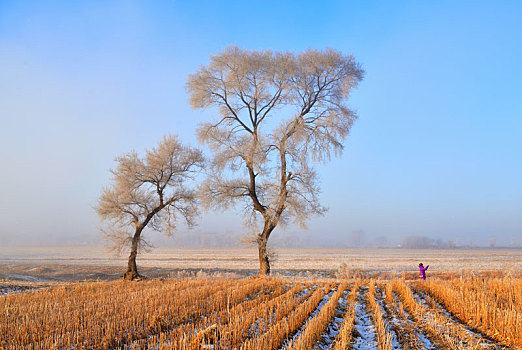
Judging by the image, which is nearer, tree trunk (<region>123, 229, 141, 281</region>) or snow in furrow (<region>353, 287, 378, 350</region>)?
snow in furrow (<region>353, 287, 378, 350</region>)

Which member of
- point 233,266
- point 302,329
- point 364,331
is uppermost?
point 302,329

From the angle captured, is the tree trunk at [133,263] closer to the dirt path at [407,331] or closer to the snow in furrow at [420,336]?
the dirt path at [407,331]

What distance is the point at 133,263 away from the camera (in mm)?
24547

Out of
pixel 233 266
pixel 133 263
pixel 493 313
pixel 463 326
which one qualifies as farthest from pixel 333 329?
pixel 233 266

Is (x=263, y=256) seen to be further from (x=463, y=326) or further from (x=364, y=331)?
(x=463, y=326)

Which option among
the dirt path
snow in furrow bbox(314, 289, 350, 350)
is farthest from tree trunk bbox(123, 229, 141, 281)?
the dirt path

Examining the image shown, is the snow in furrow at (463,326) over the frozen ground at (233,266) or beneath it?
over

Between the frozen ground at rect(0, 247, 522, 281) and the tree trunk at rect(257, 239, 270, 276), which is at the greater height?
the tree trunk at rect(257, 239, 270, 276)

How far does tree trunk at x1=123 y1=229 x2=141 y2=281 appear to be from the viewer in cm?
2417

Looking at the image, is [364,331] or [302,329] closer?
[302,329]

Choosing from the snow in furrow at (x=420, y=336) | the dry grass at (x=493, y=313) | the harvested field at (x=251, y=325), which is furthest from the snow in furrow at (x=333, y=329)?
the dry grass at (x=493, y=313)

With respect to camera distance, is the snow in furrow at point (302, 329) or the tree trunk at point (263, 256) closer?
the snow in furrow at point (302, 329)

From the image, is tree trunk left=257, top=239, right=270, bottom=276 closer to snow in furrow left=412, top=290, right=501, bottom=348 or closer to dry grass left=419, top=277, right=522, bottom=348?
snow in furrow left=412, top=290, right=501, bottom=348

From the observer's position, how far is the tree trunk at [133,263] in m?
24.2
